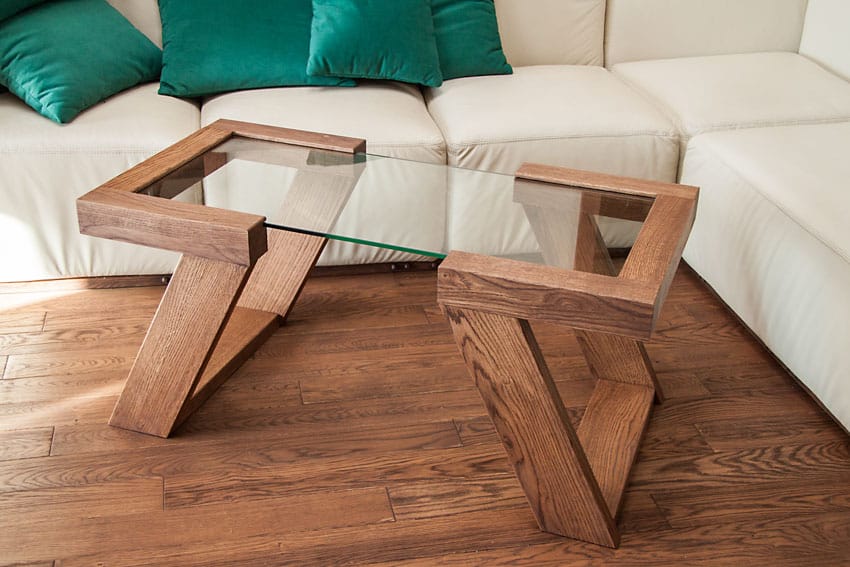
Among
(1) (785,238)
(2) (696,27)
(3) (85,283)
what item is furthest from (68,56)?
(2) (696,27)

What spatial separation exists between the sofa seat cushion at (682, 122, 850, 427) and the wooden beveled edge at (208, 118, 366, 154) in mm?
903

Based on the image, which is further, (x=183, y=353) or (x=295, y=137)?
(x=295, y=137)

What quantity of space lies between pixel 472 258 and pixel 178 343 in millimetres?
649

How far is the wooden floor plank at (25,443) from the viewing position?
1713 mm

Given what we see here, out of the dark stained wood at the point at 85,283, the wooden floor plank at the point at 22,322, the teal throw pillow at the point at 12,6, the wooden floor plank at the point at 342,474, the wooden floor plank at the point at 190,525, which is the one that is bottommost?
the dark stained wood at the point at 85,283

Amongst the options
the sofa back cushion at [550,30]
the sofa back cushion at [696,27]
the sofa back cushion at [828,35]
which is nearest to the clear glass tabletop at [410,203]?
the sofa back cushion at [550,30]

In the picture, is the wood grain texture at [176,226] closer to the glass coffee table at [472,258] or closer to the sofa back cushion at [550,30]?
the glass coffee table at [472,258]

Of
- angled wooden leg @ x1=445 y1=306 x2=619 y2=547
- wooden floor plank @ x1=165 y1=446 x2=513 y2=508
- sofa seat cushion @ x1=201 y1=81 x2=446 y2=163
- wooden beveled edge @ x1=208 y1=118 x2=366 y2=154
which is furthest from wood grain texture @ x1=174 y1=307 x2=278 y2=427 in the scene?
angled wooden leg @ x1=445 y1=306 x2=619 y2=547

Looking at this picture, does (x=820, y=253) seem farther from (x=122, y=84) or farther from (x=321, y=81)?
(x=122, y=84)

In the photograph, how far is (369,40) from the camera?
2.47 meters

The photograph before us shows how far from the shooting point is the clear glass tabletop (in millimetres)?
1556

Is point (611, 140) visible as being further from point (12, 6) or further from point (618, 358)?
point (12, 6)

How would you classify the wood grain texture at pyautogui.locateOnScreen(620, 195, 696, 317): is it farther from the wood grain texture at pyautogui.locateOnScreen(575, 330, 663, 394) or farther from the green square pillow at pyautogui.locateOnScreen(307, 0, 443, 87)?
the green square pillow at pyautogui.locateOnScreen(307, 0, 443, 87)

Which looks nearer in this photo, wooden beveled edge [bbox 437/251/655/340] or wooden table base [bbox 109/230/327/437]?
wooden beveled edge [bbox 437/251/655/340]
